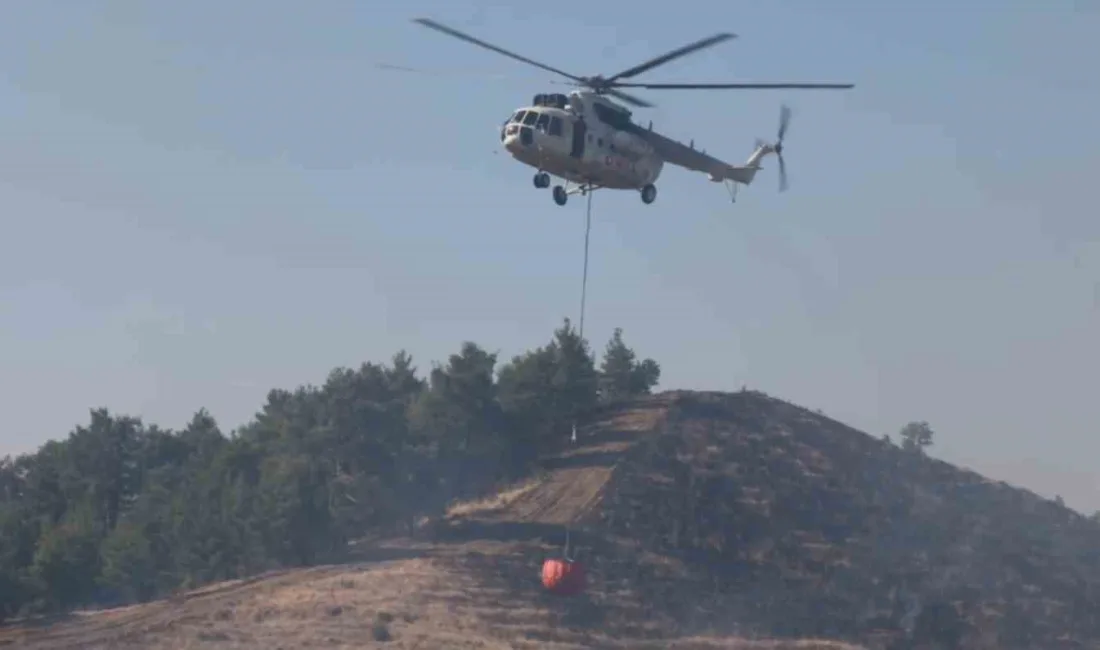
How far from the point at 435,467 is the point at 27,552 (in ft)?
63.0

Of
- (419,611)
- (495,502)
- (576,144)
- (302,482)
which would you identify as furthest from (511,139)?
(495,502)

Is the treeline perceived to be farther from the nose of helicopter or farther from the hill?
the nose of helicopter

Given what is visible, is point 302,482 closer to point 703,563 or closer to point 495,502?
point 495,502

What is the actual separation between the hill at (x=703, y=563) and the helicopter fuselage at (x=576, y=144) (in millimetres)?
15080

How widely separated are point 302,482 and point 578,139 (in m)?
22.2

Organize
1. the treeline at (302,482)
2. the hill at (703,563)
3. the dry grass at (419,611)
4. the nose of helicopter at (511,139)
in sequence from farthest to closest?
the treeline at (302,482)
the hill at (703,563)
the dry grass at (419,611)
the nose of helicopter at (511,139)

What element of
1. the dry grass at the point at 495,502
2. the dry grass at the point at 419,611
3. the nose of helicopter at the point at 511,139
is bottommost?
the dry grass at the point at 419,611

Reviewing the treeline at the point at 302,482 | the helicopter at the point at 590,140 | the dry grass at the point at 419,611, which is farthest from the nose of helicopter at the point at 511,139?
the treeline at the point at 302,482

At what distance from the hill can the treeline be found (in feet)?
7.28

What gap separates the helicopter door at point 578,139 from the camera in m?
44.7

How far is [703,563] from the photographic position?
61688mm

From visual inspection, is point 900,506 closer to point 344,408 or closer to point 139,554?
point 344,408

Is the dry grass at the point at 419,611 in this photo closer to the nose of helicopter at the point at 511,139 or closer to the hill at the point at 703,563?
the hill at the point at 703,563

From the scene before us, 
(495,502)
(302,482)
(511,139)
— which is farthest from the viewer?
(495,502)
